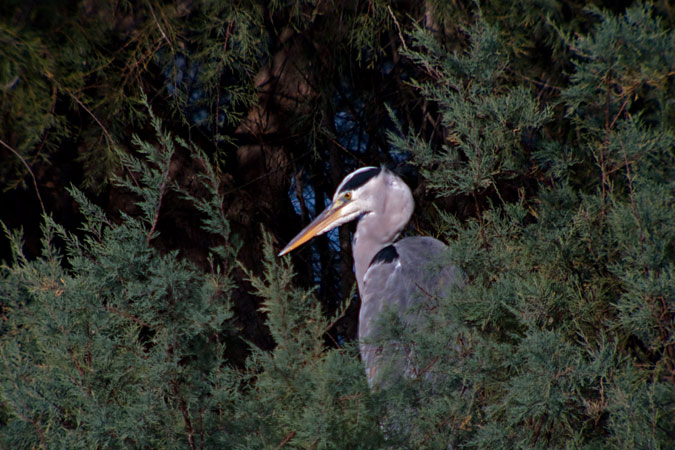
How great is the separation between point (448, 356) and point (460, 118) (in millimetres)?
689

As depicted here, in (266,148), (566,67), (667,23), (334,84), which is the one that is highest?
(667,23)

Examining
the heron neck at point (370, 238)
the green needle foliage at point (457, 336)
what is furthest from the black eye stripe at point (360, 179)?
the green needle foliage at point (457, 336)

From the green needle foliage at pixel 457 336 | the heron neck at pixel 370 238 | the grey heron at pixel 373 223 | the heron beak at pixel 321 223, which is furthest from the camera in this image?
the heron neck at pixel 370 238

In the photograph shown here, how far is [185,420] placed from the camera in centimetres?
128

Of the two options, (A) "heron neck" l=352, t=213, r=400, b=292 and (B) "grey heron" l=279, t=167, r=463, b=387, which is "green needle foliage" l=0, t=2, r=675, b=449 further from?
(A) "heron neck" l=352, t=213, r=400, b=292

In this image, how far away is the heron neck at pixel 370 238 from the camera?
114 inches

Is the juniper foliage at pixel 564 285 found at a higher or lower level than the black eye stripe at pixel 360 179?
higher

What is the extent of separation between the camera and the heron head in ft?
9.32

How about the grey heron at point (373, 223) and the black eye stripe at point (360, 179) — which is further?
the black eye stripe at point (360, 179)

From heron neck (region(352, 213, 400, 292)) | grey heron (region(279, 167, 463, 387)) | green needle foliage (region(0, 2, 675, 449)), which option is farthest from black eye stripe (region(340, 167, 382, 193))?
green needle foliage (region(0, 2, 675, 449))

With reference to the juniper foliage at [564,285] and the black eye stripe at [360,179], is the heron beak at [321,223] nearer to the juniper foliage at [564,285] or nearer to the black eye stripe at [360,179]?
the black eye stripe at [360,179]

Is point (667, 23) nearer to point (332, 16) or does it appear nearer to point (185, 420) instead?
point (332, 16)

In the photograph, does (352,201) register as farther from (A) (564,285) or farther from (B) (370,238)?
(A) (564,285)

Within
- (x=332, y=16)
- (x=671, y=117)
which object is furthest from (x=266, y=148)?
(x=671, y=117)
